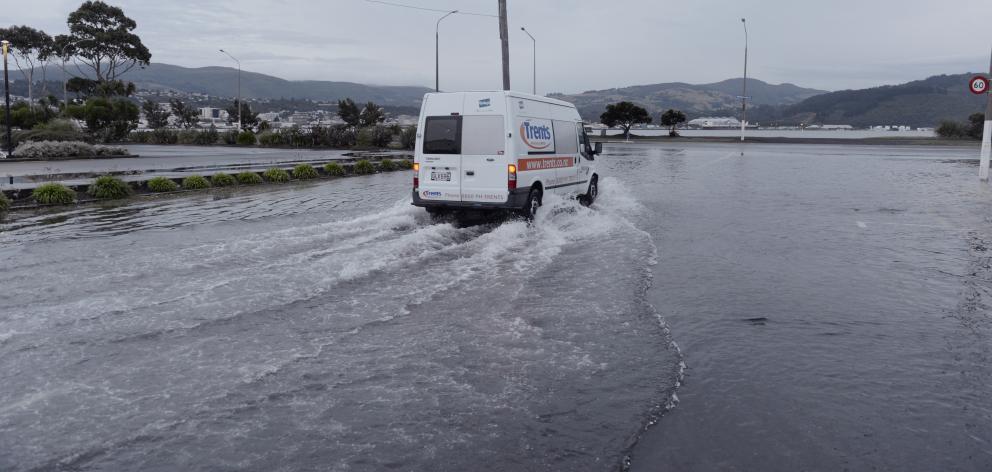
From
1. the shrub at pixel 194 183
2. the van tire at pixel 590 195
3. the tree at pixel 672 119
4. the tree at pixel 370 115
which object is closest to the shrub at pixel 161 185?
the shrub at pixel 194 183

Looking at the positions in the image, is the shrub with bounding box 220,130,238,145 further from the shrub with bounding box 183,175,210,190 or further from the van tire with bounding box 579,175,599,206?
the van tire with bounding box 579,175,599,206

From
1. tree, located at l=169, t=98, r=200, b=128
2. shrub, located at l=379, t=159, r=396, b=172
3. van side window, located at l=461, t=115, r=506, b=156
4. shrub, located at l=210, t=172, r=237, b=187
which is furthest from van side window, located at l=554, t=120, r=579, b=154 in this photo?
tree, located at l=169, t=98, r=200, b=128

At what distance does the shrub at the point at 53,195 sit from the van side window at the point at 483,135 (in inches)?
369

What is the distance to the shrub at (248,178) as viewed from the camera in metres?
20.5

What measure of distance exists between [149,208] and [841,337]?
1347 cm

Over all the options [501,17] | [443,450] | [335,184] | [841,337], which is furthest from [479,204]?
[501,17]

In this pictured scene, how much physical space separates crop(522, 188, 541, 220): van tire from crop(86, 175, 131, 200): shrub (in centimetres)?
1022

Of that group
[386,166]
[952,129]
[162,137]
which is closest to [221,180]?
[386,166]

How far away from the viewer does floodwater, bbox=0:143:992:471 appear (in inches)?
166

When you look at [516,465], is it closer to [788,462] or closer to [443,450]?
[443,450]

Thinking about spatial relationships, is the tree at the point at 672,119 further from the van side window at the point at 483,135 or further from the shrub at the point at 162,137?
the van side window at the point at 483,135

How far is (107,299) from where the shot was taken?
7191 millimetres

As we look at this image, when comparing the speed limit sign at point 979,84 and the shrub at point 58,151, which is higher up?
the speed limit sign at point 979,84

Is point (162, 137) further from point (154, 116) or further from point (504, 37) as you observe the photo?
point (504, 37)
